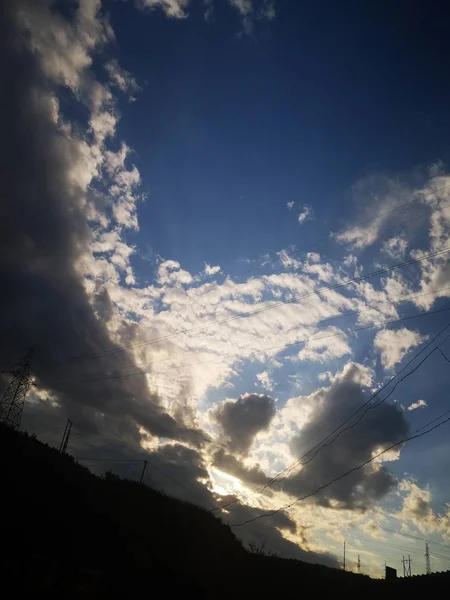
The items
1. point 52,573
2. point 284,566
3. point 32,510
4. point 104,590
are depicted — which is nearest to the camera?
point 52,573

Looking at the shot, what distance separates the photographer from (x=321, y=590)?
2944cm

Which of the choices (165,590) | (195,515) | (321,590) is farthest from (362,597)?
(165,590)

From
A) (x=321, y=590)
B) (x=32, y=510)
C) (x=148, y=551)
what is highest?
(x=32, y=510)

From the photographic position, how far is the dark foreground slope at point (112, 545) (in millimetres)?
13982

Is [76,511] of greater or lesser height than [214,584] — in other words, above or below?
above

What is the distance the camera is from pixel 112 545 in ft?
71.0

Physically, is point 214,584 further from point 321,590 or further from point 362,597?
point 362,597

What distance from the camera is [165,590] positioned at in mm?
20266

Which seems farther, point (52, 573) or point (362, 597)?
point (362, 597)

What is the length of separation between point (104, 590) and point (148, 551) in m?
7.47

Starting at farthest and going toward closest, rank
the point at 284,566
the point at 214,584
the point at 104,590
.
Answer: the point at 284,566 → the point at 214,584 → the point at 104,590

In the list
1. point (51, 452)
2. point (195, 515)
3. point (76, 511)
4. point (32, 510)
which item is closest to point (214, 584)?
point (195, 515)

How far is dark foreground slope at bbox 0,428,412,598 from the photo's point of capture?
13982 millimetres

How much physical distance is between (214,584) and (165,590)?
21.9ft
